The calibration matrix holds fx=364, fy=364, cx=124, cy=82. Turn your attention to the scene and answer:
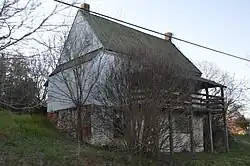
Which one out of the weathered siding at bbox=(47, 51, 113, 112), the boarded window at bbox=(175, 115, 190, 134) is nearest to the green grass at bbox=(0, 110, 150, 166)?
the boarded window at bbox=(175, 115, 190, 134)

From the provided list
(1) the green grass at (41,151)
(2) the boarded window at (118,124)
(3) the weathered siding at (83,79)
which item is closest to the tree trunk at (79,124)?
(3) the weathered siding at (83,79)

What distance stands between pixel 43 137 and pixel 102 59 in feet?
17.7

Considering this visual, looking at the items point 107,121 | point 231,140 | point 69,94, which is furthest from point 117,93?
point 231,140

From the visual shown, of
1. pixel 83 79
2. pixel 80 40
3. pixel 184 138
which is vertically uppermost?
pixel 80 40

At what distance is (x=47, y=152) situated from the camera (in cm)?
1380

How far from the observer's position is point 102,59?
2050cm

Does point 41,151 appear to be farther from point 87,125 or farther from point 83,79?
point 83,79

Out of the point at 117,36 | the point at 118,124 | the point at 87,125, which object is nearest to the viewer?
the point at 118,124

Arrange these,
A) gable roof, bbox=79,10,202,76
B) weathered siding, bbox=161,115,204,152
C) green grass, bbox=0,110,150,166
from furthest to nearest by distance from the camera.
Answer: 1. gable roof, bbox=79,10,202,76
2. weathered siding, bbox=161,115,204,152
3. green grass, bbox=0,110,150,166

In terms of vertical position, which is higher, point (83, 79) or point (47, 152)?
point (83, 79)

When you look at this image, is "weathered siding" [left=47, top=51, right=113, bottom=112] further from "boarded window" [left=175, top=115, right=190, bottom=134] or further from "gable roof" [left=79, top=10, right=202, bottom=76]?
"boarded window" [left=175, top=115, right=190, bottom=134]

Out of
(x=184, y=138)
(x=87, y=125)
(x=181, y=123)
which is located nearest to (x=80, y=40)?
(x=87, y=125)

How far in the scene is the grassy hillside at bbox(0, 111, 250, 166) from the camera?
12992 mm

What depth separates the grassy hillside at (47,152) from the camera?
12992mm
